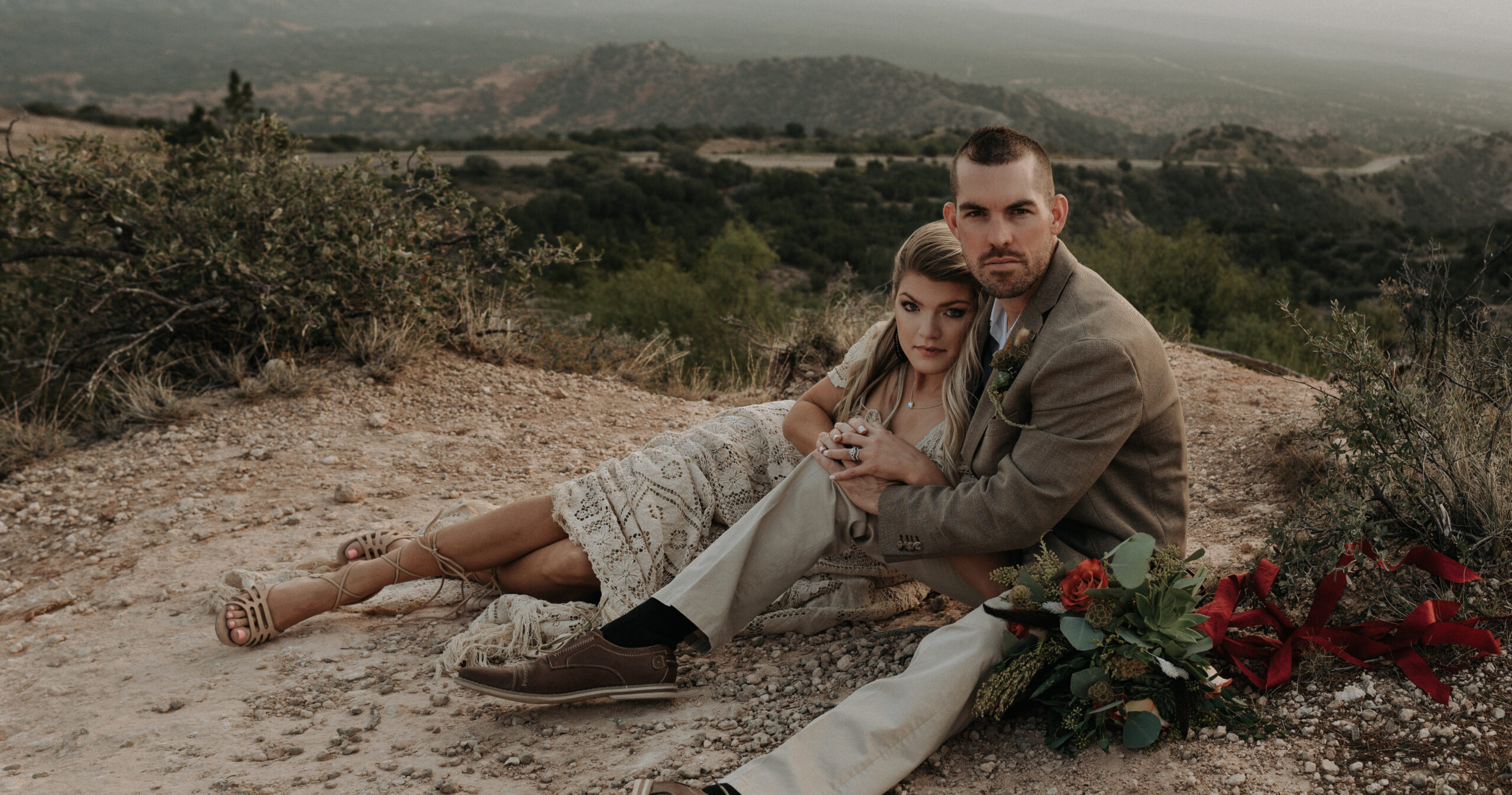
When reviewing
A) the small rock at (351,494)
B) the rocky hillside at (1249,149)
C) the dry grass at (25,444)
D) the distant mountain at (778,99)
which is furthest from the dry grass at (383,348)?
the distant mountain at (778,99)

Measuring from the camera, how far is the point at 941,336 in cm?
277

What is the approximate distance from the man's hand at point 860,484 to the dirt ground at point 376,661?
571mm

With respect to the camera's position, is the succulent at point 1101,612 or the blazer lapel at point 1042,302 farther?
the blazer lapel at point 1042,302

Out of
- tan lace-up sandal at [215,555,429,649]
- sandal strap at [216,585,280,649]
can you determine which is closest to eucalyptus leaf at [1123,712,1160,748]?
tan lace-up sandal at [215,555,429,649]

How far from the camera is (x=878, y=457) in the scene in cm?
250

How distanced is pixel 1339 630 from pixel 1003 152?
1.48m

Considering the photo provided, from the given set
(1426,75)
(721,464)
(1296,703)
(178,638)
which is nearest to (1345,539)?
(1296,703)

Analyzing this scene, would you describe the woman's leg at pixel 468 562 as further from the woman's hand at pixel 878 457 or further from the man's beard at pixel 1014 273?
the man's beard at pixel 1014 273

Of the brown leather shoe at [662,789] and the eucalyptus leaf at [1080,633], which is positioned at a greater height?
the eucalyptus leaf at [1080,633]

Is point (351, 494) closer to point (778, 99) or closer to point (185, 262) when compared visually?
point (185, 262)

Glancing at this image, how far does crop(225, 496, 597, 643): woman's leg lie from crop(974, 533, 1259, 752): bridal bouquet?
1514mm

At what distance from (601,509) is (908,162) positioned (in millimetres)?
30222

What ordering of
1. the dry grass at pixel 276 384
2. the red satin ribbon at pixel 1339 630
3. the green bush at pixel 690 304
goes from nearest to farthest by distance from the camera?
the red satin ribbon at pixel 1339 630, the dry grass at pixel 276 384, the green bush at pixel 690 304

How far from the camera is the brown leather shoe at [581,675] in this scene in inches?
98.1
